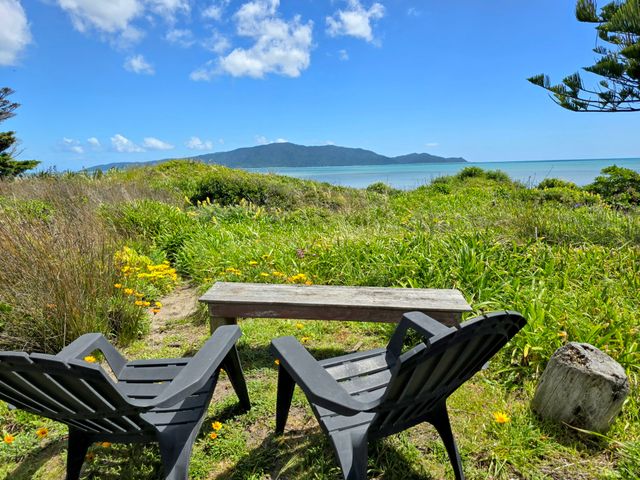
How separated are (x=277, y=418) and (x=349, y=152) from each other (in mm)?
171349

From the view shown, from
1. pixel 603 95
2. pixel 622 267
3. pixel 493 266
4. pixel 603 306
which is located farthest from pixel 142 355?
pixel 603 95

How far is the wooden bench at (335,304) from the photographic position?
9.32 feet

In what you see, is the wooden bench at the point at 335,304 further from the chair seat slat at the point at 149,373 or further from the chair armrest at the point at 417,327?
the chair seat slat at the point at 149,373

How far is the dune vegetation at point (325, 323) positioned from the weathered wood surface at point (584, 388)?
101mm

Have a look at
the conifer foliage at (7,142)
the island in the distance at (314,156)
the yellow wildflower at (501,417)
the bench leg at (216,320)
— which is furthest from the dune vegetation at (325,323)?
the island in the distance at (314,156)

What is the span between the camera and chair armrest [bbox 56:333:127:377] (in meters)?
1.85

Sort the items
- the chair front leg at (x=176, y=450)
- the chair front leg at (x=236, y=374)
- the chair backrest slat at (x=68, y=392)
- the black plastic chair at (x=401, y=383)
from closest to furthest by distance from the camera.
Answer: the chair backrest slat at (x=68, y=392), the black plastic chair at (x=401, y=383), the chair front leg at (x=176, y=450), the chair front leg at (x=236, y=374)

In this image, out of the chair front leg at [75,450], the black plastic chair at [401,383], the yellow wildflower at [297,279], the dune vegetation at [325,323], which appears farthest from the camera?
the yellow wildflower at [297,279]

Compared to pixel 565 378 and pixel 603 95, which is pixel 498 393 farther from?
pixel 603 95

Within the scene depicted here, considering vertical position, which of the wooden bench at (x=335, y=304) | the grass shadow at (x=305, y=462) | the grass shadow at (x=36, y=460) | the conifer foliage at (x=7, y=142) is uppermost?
the conifer foliage at (x=7, y=142)

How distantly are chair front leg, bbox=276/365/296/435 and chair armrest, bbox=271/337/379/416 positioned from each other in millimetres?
260

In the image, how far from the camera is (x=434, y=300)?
2.95m

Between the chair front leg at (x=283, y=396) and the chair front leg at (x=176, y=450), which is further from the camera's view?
the chair front leg at (x=283, y=396)

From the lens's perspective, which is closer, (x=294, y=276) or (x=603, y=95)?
(x=294, y=276)
